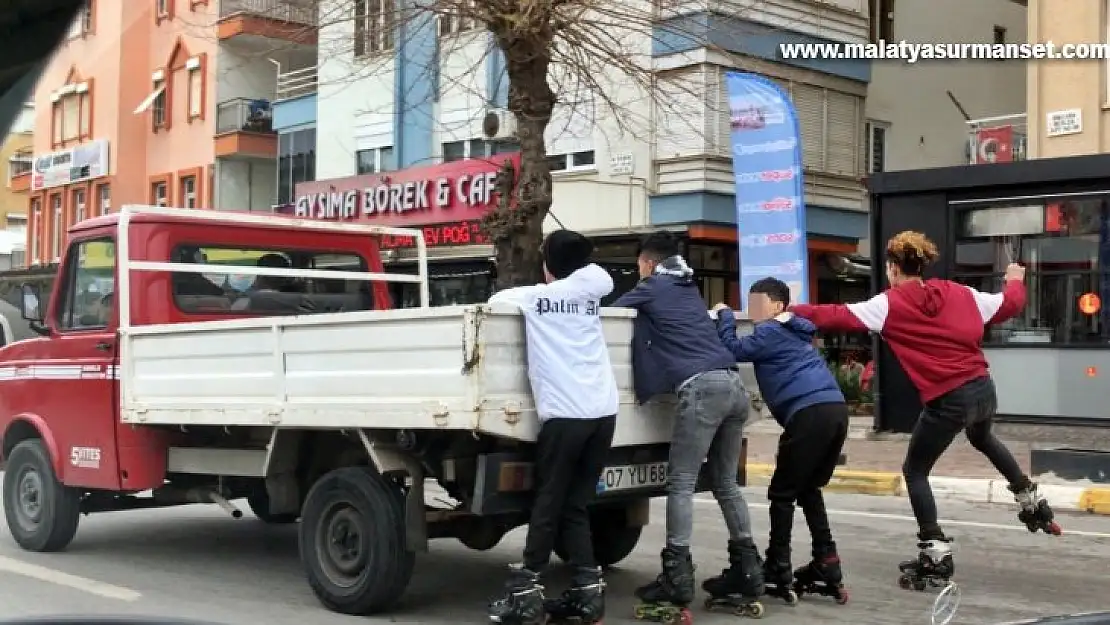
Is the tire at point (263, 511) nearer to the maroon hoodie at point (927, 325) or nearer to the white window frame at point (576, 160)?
the maroon hoodie at point (927, 325)

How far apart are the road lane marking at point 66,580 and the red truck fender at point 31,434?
607 millimetres

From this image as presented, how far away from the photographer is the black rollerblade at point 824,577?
612cm

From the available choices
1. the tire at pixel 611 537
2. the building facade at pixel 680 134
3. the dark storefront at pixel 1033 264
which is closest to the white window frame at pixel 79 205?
the building facade at pixel 680 134

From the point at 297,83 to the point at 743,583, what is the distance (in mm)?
25462

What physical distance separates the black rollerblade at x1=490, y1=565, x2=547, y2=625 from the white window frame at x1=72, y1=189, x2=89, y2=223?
3396cm

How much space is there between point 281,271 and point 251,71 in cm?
2522

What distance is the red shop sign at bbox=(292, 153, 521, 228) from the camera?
72.9ft

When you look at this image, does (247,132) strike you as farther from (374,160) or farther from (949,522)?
(949,522)

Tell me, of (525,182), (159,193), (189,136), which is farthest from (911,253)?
(159,193)

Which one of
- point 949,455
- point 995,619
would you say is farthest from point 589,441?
point 949,455

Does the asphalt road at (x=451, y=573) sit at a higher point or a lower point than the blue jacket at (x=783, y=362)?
lower

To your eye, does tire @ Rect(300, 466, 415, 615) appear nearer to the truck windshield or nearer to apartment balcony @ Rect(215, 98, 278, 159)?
the truck windshield

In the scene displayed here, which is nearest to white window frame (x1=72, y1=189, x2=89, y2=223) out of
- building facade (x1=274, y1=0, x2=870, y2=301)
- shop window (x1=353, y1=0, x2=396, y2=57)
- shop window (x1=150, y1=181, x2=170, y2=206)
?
shop window (x1=150, y1=181, x2=170, y2=206)

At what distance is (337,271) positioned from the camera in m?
8.19
